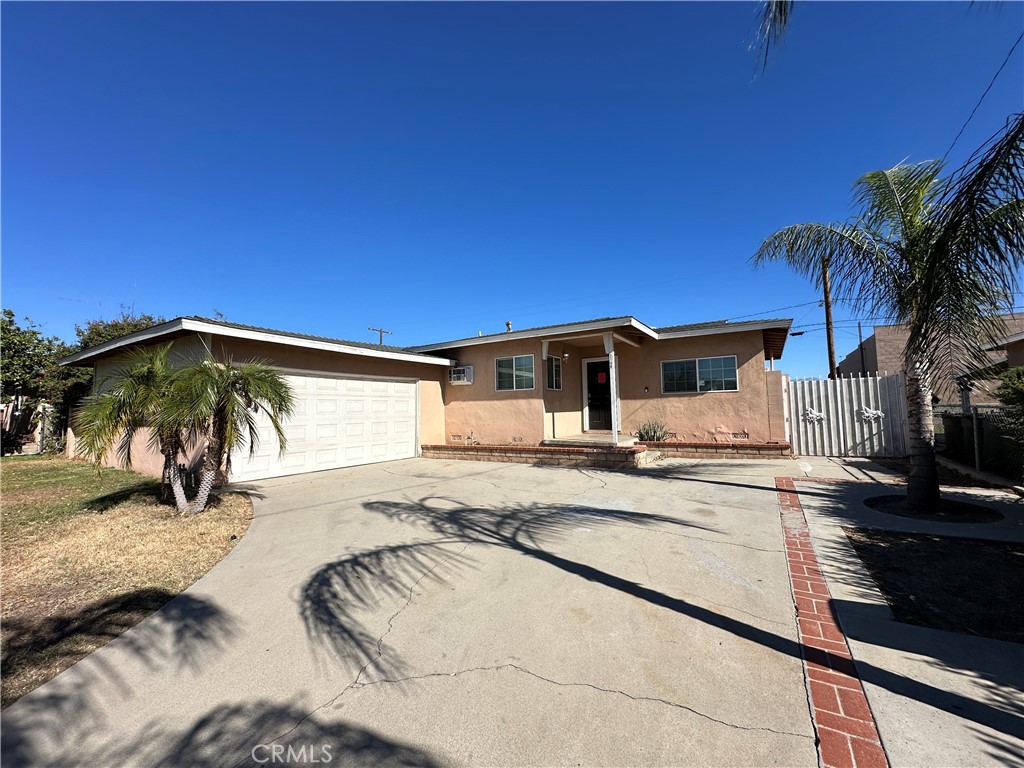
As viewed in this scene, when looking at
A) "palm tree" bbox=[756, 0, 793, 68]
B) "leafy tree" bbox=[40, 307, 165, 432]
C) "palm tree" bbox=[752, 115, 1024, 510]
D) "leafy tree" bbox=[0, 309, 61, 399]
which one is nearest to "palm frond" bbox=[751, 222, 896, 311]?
"palm tree" bbox=[752, 115, 1024, 510]

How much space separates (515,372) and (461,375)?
207 centimetres

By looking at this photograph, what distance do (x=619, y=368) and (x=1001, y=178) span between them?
10.2 metres

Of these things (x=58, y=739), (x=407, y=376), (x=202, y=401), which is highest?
(x=407, y=376)

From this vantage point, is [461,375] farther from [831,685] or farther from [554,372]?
[831,685]

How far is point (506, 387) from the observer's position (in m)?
13.2

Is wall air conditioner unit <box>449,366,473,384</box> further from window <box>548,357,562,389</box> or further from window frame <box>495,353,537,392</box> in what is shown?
window <box>548,357,562,389</box>

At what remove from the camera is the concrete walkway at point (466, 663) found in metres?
2.08

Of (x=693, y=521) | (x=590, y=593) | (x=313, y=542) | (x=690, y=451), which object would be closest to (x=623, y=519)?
(x=693, y=521)

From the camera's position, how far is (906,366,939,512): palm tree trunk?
5625 mm

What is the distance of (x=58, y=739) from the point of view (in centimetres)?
218

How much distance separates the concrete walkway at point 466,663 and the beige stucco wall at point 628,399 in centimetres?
691

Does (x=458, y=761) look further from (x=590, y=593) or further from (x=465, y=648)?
(x=590, y=593)

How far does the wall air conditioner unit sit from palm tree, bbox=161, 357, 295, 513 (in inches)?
310

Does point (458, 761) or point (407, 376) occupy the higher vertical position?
point (407, 376)
